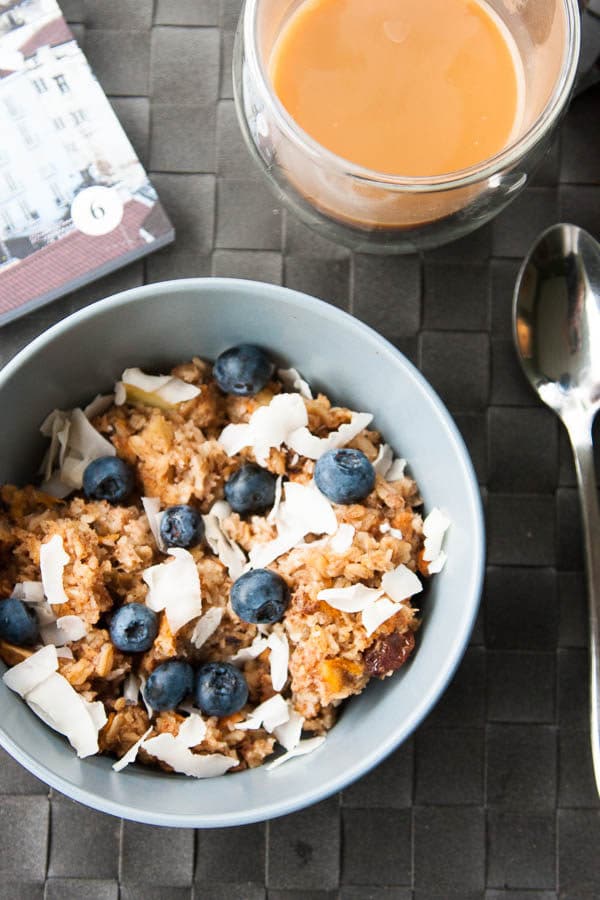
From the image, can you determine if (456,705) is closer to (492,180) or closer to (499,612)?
(499,612)

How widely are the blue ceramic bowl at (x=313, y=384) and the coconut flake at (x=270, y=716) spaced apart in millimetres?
51

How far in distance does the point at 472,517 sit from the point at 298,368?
0.86ft

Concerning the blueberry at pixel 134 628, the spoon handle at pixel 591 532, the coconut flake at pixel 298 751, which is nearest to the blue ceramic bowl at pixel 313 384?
the coconut flake at pixel 298 751

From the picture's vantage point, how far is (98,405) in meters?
1.00

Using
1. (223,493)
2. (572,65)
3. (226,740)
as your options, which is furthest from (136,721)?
(572,65)

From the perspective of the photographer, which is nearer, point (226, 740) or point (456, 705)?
point (226, 740)

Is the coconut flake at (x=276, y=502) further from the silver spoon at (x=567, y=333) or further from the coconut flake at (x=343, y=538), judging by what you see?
the silver spoon at (x=567, y=333)

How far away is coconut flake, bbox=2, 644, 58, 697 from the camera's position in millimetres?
883

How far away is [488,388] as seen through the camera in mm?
1101

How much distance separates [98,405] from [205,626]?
263 mm

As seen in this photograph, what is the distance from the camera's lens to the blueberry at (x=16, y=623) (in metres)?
0.89

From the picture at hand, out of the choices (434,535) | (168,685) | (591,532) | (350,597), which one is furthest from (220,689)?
(591,532)

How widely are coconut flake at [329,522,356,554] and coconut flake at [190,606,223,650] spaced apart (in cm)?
13

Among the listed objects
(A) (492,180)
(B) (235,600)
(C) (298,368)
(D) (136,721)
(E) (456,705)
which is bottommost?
(E) (456,705)
